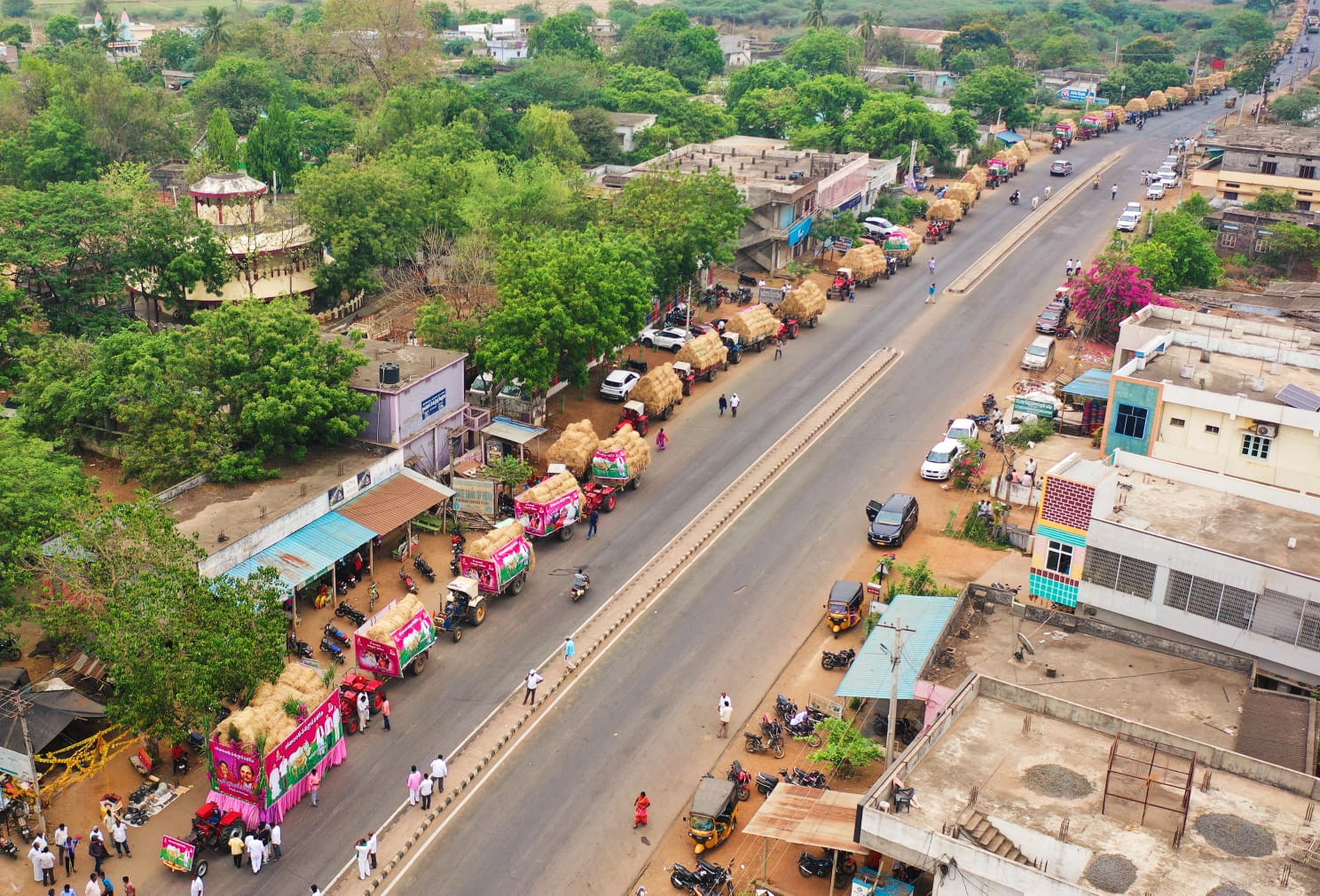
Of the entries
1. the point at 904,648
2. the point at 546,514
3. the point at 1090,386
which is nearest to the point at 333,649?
the point at 546,514

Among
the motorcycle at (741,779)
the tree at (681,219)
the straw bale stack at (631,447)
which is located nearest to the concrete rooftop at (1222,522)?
the motorcycle at (741,779)

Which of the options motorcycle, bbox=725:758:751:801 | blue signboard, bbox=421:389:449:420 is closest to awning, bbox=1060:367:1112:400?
blue signboard, bbox=421:389:449:420

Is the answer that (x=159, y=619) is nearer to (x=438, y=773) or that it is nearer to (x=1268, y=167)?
(x=438, y=773)

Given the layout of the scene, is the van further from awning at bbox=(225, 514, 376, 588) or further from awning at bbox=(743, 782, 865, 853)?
awning at bbox=(743, 782, 865, 853)

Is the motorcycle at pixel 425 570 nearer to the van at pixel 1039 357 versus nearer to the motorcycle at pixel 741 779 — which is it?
the motorcycle at pixel 741 779

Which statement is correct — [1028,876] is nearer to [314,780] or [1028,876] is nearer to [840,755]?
[840,755]

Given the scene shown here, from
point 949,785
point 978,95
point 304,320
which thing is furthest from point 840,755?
point 978,95
